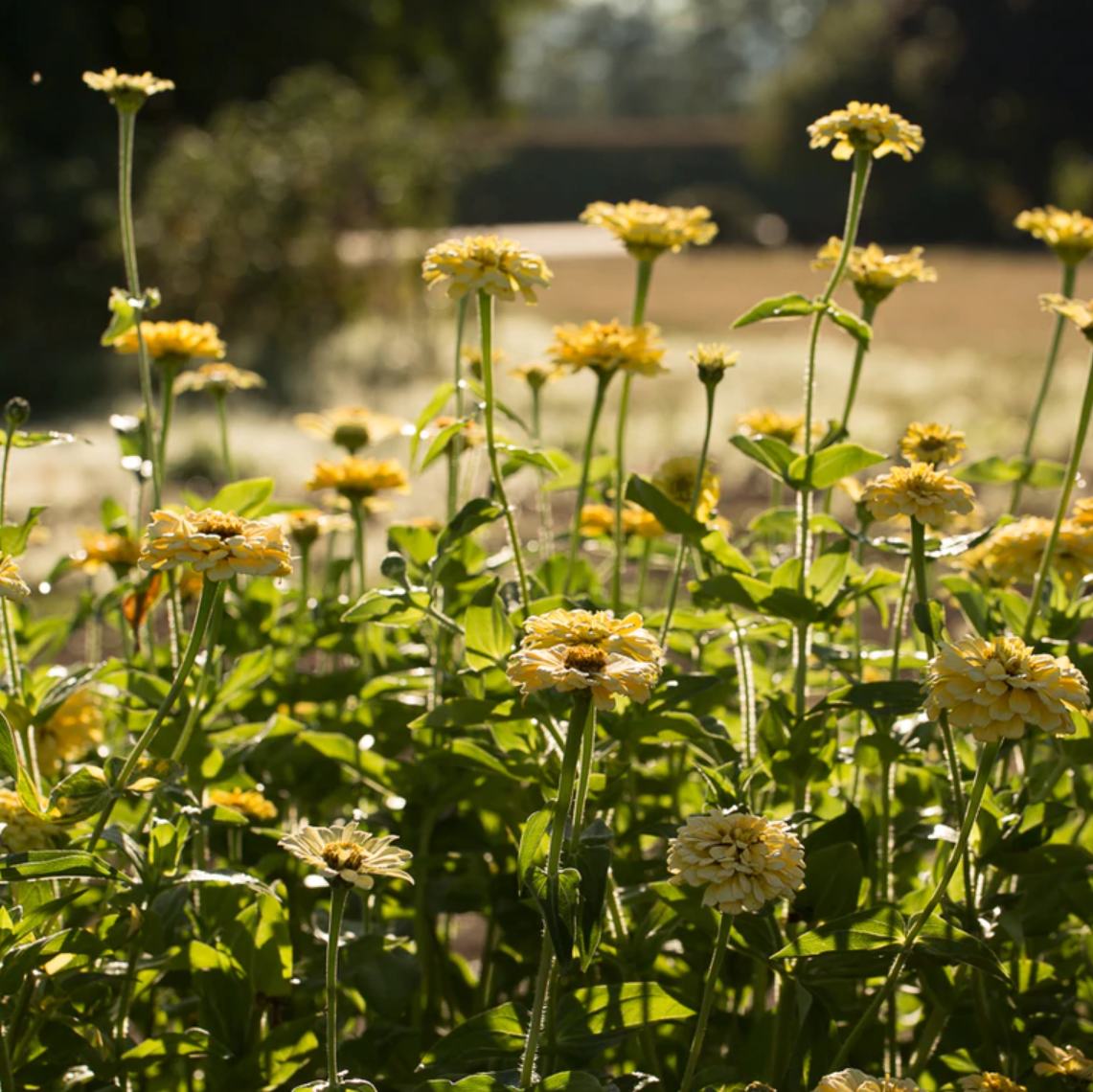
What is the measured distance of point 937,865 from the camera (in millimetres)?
1215

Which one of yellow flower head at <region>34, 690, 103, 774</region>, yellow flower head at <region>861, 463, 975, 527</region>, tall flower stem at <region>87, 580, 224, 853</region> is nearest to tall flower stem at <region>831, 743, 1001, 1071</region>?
yellow flower head at <region>861, 463, 975, 527</region>

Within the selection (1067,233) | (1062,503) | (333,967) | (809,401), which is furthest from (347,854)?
(1067,233)

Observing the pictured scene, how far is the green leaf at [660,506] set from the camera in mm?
1198

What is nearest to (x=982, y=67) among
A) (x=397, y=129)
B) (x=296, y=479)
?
(x=397, y=129)

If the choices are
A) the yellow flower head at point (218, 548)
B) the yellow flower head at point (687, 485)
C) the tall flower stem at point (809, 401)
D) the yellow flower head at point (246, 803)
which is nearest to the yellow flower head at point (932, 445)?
the tall flower stem at point (809, 401)

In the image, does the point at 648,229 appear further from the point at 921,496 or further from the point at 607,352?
the point at 921,496

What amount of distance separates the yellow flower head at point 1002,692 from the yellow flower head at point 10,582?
0.63 metres

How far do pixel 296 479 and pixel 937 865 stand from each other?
14.5 feet

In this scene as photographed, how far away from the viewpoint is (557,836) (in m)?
0.92

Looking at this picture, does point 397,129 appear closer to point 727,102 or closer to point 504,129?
point 504,129

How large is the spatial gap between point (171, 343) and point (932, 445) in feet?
2.59

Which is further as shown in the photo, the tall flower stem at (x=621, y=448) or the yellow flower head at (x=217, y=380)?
the yellow flower head at (x=217, y=380)

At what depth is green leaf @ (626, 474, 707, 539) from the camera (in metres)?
1.20

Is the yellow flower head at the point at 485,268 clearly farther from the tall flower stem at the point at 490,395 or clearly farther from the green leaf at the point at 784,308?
the green leaf at the point at 784,308
